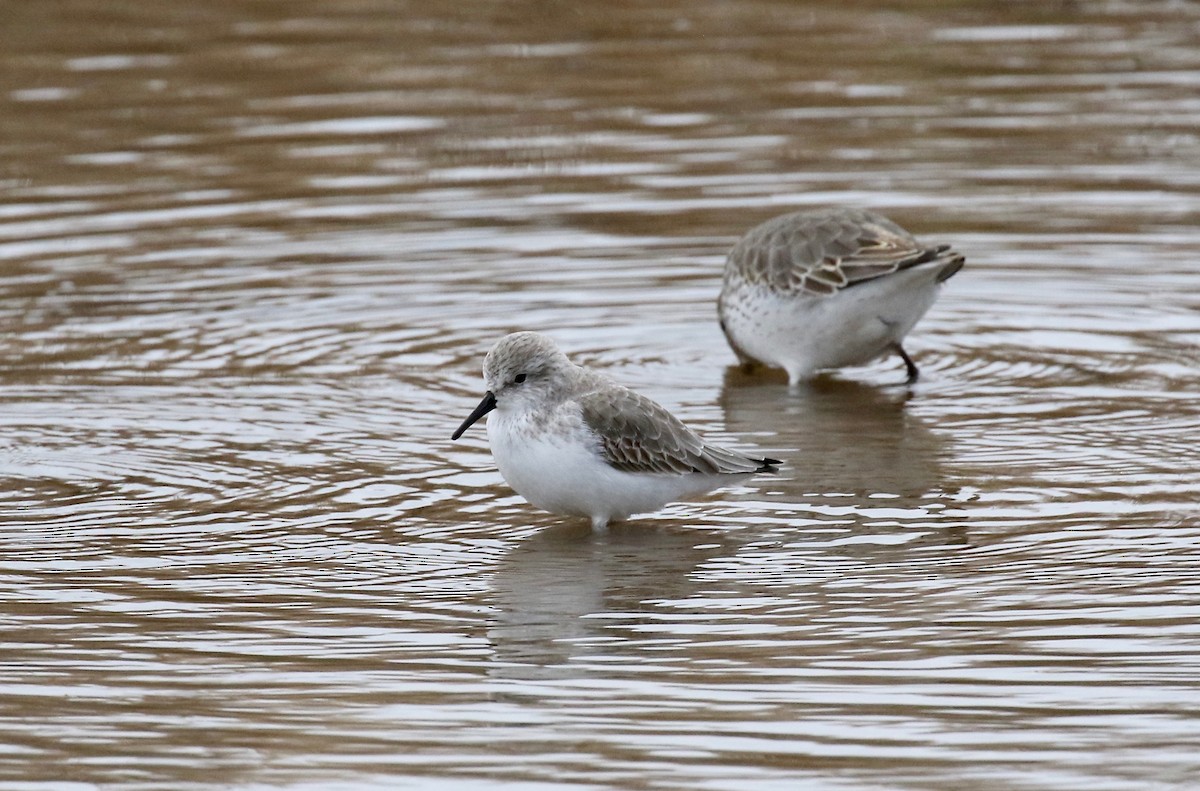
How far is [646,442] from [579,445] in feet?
1.03

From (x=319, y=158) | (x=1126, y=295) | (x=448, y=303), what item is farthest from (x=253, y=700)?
(x=319, y=158)

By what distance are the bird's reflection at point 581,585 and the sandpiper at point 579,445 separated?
0.55 ft

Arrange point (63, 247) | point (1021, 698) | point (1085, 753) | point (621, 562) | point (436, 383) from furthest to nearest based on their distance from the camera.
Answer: point (63, 247) < point (436, 383) < point (621, 562) < point (1021, 698) < point (1085, 753)

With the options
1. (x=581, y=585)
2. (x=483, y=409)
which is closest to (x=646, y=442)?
(x=483, y=409)

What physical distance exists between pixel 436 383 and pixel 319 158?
5.73m

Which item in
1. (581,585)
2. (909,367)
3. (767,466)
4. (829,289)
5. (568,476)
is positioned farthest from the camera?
(909,367)

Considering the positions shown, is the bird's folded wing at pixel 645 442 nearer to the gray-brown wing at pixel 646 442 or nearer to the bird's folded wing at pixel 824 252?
the gray-brown wing at pixel 646 442

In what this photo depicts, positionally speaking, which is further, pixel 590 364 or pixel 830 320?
pixel 590 364

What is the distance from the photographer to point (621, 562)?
29.7 feet

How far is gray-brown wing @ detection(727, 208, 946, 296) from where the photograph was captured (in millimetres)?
11719

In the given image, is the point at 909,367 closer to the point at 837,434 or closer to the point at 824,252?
the point at 824,252

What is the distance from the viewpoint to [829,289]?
11.9 meters

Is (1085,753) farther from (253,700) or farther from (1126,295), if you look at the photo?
(1126,295)

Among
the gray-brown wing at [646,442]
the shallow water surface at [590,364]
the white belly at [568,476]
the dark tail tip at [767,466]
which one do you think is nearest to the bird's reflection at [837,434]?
the shallow water surface at [590,364]
